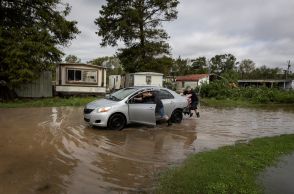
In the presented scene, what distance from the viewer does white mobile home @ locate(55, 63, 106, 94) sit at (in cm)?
2705

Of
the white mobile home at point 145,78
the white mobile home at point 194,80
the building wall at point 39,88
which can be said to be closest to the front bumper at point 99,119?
the building wall at point 39,88

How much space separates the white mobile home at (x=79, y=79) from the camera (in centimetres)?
2705

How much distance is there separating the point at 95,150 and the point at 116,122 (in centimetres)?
309

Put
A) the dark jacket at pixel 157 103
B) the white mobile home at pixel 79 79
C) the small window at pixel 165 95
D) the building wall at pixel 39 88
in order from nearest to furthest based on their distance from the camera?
1. the dark jacket at pixel 157 103
2. the small window at pixel 165 95
3. the building wall at pixel 39 88
4. the white mobile home at pixel 79 79

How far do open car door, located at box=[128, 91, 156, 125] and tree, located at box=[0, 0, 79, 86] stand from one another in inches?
449

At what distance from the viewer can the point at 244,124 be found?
14727mm

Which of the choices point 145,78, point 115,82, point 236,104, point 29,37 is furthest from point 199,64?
point 29,37

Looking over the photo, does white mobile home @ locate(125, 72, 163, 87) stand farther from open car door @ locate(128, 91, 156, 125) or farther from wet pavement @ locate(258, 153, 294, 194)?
wet pavement @ locate(258, 153, 294, 194)

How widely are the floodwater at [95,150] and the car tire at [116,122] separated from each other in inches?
9.3

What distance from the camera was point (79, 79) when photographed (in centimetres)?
2781

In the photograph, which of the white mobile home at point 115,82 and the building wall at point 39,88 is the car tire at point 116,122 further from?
the white mobile home at point 115,82

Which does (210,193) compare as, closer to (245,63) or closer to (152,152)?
(152,152)

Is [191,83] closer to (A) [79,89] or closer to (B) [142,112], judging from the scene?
(A) [79,89]

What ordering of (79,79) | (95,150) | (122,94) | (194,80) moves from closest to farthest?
(95,150)
(122,94)
(79,79)
(194,80)
